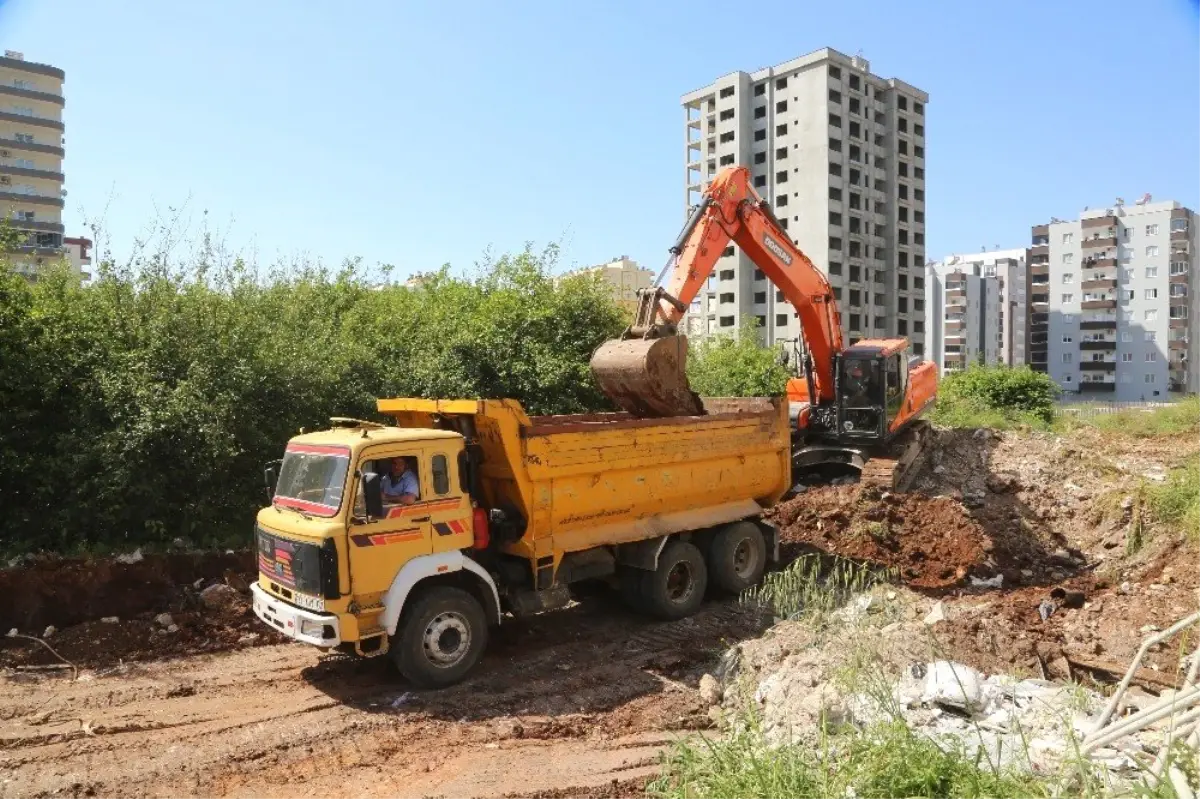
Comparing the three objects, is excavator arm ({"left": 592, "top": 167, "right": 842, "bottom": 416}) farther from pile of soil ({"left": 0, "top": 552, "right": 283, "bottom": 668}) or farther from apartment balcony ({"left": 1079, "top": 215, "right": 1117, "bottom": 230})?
A: apartment balcony ({"left": 1079, "top": 215, "right": 1117, "bottom": 230})

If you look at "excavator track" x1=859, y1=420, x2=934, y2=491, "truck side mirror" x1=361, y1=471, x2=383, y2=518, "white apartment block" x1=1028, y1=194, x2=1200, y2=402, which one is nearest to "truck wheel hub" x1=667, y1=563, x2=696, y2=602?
"truck side mirror" x1=361, y1=471, x2=383, y2=518

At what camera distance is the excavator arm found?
940cm

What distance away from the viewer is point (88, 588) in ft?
28.0

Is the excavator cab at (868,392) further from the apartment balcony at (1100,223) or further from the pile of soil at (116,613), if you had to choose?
the apartment balcony at (1100,223)

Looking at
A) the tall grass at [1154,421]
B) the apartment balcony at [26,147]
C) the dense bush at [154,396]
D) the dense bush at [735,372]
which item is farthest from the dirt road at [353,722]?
the apartment balcony at [26,147]

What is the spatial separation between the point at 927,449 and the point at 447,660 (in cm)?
1106

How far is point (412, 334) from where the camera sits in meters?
15.6

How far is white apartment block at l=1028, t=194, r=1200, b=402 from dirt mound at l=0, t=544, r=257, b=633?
265ft

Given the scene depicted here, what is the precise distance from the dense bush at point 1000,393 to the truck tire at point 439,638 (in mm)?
18632

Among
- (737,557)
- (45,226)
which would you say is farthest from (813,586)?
(45,226)

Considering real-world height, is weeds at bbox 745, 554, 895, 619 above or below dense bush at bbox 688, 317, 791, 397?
below

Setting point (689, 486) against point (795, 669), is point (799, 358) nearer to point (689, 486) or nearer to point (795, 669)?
point (689, 486)

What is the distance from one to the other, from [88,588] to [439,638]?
14.3 feet

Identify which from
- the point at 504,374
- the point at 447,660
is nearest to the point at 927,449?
the point at 504,374
